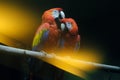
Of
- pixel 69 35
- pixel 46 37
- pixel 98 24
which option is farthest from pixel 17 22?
pixel 98 24

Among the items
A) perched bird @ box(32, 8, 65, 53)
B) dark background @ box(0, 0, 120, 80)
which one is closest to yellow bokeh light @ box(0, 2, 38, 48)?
perched bird @ box(32, 8, 65, 53)

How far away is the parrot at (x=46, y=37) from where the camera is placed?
2.33m

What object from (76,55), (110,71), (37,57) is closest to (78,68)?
(76,55)

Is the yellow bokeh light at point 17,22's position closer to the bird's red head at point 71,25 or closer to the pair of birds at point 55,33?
the pair of birds at point 55,33

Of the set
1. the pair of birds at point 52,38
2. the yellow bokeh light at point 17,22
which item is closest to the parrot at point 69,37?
the pair of birds at point 52,38

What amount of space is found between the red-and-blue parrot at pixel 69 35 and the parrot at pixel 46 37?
0.04 meters

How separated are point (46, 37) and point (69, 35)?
178 millimetres

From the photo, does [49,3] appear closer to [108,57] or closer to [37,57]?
[37,57]

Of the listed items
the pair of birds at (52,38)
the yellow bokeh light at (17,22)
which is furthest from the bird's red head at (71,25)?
the yellow bokeh light at (17,22)

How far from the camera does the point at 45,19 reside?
7.72ft

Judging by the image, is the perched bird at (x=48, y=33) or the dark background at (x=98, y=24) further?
the dark background at (x=98, y=24)

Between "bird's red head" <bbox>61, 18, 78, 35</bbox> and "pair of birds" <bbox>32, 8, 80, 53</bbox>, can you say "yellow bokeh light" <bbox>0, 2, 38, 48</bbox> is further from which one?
"bird's red head" <bbox>61, 18, 78, 35</bbox>

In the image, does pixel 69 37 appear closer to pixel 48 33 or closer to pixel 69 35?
pixel 69 35

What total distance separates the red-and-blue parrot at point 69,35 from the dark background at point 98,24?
0.14 ft
